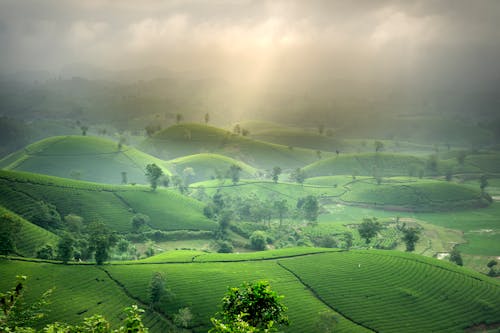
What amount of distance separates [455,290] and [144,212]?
357ft

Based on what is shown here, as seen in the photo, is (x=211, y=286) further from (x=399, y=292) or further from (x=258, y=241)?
(x=258, y=241)

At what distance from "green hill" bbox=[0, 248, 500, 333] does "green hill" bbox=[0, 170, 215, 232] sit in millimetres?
38776

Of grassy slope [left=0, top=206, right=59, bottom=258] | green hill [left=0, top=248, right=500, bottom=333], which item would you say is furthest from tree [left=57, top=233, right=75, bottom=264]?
grassy slope [left=0, top=206, right=59, bottom=258]

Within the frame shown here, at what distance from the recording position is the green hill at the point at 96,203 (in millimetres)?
118438

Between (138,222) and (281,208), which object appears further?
(281,208)

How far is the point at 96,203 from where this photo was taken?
13550 cm

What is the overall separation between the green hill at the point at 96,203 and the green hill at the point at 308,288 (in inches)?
1527

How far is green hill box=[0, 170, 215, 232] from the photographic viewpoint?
118 m

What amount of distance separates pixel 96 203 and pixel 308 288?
90536 millimetres

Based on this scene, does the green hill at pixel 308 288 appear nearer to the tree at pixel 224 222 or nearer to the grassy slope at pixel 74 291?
the grassy slope at pixel 74 291

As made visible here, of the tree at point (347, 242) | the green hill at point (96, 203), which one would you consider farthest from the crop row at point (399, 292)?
the green hill at point (96, 203)

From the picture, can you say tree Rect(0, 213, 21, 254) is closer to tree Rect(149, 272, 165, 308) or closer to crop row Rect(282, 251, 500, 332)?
tree Rect(149, 272, 165, 308)

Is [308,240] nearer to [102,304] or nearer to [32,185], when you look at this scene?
[102,304]

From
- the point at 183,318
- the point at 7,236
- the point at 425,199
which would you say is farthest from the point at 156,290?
the point at 425,199
